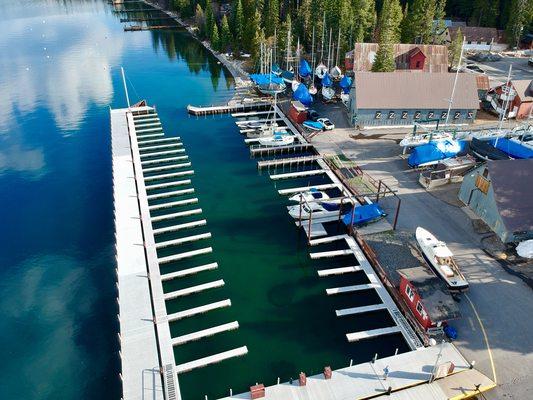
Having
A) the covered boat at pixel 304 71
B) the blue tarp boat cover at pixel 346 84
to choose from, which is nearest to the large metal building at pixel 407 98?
the blue tarp boat cover at pixel 346 84

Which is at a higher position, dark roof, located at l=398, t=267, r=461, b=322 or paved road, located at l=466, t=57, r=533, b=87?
paved road, located at l=466, t=57, r=533, b=87

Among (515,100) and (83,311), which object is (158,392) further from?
(515,100)

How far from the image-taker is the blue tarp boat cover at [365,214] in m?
37.8

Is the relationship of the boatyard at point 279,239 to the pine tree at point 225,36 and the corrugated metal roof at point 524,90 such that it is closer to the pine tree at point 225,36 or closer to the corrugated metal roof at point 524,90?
the corrugated metal roof at point 524,90

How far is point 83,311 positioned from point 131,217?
35.8 feet

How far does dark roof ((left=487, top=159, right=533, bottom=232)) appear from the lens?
34.3 meters

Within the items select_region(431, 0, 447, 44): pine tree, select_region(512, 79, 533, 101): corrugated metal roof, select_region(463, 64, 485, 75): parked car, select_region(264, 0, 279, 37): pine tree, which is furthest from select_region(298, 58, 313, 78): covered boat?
select_region(512, 79, 533, 101): corrugated metal roof

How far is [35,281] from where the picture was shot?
34.6 m

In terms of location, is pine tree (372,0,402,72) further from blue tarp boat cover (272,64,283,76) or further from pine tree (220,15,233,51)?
pine tree (220,15,233,51)

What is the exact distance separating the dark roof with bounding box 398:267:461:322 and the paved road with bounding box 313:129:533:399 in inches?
84.6

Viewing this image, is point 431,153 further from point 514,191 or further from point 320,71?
point 320,71

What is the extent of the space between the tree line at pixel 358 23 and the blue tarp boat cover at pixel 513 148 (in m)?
25.6

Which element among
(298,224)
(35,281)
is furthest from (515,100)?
(35,281)

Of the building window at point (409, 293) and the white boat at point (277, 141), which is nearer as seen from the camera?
the building window at point (409, 293)
